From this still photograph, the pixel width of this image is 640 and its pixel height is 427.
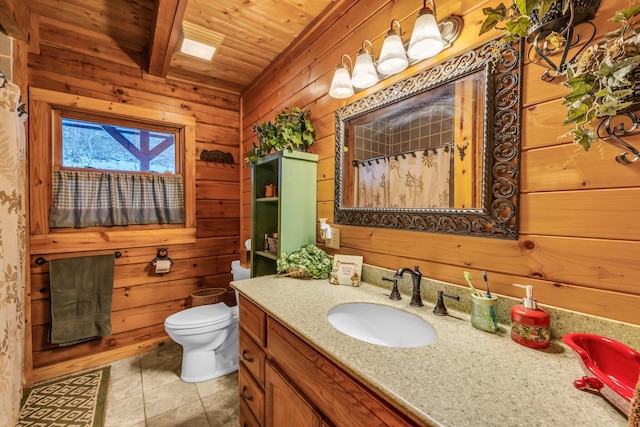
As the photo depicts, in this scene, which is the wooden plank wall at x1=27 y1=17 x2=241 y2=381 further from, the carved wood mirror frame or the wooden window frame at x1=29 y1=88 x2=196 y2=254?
the carved wood mirror frame

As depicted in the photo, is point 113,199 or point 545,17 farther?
point 113,199

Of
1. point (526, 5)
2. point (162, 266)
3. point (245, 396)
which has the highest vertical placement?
point (526, 5)

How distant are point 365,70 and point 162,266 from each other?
7.14ft

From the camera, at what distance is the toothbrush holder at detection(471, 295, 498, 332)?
0.84 metres

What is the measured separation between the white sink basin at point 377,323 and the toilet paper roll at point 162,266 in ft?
5.97

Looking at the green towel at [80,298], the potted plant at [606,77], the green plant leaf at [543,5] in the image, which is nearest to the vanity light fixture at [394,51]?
the green plant leaf at [543,5]

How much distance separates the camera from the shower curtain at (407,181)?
1069 mm

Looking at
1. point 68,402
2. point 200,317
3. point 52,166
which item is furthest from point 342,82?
point 68,402

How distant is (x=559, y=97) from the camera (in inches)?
31.0

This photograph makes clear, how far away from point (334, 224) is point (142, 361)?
1.95 m

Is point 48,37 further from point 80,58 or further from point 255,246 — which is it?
point 255,246

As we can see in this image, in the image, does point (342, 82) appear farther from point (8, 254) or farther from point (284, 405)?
point (8, 254)

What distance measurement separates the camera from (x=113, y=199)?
2141mm

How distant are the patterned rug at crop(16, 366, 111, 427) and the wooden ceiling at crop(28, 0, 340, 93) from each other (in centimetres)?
236
